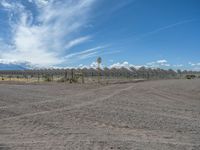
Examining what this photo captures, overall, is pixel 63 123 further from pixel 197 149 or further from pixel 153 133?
pixel 197 149

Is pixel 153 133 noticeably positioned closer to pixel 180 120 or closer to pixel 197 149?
pixel 197 149

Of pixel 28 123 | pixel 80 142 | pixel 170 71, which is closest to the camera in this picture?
pixel 80 142

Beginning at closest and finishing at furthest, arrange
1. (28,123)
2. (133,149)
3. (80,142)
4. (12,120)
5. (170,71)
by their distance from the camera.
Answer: (133,149) → (80,142) → (28,123) → (12,120) → (170,71)

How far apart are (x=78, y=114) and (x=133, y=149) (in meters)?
5.19

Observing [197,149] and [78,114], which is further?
[78,114]

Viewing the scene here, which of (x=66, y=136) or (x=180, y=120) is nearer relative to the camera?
(x=66, y=136)

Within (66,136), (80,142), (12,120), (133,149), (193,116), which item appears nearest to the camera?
(133,149)

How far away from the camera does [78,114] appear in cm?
1145

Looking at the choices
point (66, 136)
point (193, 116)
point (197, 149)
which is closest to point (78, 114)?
point (66, 136)

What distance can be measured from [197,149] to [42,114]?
674cm

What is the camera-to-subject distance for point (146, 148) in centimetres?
661

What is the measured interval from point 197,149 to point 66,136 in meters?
3.38

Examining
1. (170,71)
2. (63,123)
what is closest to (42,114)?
(63,123)

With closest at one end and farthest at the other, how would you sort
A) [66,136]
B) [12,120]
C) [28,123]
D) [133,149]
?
[133,149] < [66,136] < [28,123] < [12,120]
